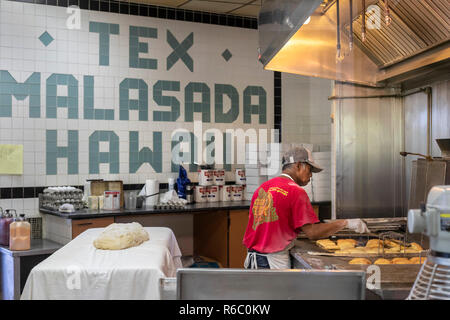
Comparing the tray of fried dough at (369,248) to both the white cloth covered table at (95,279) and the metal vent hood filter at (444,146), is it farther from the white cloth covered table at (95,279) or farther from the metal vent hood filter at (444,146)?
the white cloth covered table at (95,279)

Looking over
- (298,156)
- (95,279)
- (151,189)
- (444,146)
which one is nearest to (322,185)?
(151,189)

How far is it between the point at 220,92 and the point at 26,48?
7.14 feet

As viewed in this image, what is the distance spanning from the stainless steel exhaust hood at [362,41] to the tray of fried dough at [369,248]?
88 centimetres

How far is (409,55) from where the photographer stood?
2.82 metres

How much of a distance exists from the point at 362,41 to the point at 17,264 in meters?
3.29

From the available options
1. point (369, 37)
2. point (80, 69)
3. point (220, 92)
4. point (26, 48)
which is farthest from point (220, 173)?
point (369, 37)

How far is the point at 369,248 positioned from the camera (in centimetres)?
258

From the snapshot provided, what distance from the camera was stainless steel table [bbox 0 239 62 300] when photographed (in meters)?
4.09

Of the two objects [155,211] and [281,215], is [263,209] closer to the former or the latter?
[281,215]

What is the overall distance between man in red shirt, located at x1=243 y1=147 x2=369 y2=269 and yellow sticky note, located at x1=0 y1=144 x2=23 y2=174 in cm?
285

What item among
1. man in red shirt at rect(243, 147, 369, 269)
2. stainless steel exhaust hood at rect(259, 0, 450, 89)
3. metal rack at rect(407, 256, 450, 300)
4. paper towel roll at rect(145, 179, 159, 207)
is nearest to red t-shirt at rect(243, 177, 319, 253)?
man in red shirt at rect(243, 147, 369, 269)

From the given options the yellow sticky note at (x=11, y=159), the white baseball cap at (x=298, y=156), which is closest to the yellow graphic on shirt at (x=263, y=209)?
the white baseball cap at (x=298, y=156)

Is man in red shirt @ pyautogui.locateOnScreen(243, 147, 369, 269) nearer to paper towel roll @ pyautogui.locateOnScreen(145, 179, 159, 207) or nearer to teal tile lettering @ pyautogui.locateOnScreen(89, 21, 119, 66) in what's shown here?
paper towel roll @ pyautogui.locateOnScreen(145, 179, 159, 207)

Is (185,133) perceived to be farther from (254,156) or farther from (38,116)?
(38,116)
